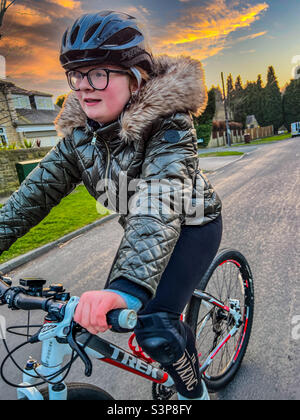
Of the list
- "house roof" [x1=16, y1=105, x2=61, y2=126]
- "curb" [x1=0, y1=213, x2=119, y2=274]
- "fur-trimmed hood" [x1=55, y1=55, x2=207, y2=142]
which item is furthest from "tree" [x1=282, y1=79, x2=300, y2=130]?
"fur-trimmed hood" [x1=55, y1=55, x2=207, y2=142]

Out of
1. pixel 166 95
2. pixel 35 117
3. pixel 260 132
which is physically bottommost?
pixel 166 95

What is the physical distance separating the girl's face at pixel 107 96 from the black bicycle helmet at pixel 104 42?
0.05 metres

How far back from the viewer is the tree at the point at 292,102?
63125mm

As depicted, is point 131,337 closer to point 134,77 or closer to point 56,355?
point 56,355

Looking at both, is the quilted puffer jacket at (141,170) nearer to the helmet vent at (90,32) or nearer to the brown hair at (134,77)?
the brown hair at (134,77)

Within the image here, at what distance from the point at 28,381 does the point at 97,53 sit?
1586 millimetres

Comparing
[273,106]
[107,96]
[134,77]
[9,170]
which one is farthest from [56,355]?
[273,106]

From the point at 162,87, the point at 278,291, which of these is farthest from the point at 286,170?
the point at 162,87

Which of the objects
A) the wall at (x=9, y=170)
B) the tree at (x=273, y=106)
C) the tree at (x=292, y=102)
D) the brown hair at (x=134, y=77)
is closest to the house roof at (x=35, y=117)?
the wall at (x=9, y=170)

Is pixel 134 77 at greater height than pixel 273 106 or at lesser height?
lesser

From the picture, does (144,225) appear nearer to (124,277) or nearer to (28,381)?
(124,277)

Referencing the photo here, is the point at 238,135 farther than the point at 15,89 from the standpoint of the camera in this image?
Yes

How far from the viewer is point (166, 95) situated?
1641mm

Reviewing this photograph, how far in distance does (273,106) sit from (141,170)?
7222 cm
